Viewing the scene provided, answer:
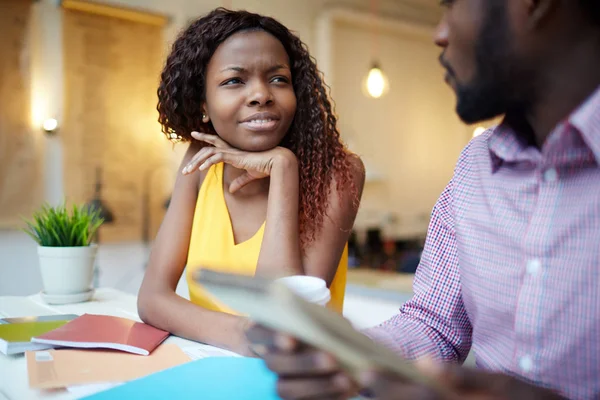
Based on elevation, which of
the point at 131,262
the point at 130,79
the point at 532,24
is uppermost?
the point at 130,79

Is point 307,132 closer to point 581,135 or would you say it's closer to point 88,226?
point 88,226

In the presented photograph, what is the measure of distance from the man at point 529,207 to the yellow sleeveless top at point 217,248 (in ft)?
1.94

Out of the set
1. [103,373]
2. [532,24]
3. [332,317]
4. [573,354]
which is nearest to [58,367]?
[103,373]

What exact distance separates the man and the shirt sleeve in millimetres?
87

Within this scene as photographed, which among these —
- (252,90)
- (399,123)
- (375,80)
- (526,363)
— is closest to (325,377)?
(526,363)

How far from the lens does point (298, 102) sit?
5.35 feet

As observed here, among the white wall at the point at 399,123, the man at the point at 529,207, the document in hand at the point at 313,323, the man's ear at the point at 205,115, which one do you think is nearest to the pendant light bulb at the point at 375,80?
the white wall at the point at 399,123

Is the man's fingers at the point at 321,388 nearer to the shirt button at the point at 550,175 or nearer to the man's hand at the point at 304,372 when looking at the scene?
the man's hand at the point at 304,372

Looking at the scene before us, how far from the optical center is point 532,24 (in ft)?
2.70

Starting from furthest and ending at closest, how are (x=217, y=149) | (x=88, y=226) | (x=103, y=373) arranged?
(x=88, y=226) → (x=217, y=149) → (x=103, y=373)

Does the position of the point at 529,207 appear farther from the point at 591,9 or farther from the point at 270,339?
the point at 270,339

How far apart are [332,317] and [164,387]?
40 centimetres

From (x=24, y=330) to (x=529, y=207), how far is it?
106cm

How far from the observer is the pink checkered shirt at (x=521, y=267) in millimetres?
805
